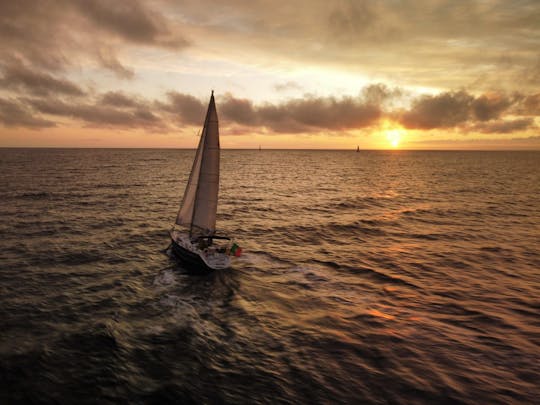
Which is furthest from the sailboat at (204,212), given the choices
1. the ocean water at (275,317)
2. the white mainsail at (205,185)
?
the ocean water at (275,317)

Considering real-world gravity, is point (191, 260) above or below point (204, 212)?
below

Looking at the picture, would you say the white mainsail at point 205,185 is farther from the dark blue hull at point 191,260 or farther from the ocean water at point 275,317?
the ocean water at point 275,317

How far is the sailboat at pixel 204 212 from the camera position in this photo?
79.8ft

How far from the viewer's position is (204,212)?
27.0 m

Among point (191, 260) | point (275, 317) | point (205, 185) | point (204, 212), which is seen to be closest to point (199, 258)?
point (191, 260)

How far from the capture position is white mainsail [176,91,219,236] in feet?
82.6

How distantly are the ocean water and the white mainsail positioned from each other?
4.09m

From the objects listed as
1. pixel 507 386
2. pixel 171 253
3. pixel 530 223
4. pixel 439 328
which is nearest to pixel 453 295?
pixel 439 328

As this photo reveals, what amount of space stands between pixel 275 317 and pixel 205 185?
12.5 meters

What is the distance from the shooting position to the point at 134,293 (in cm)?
2148

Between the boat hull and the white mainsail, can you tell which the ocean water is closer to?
the boat hull

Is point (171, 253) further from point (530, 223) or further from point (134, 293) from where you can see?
point (530, 223)

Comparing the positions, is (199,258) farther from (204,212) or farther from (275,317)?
(275,317)

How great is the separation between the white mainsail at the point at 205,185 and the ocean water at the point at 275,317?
409cm
